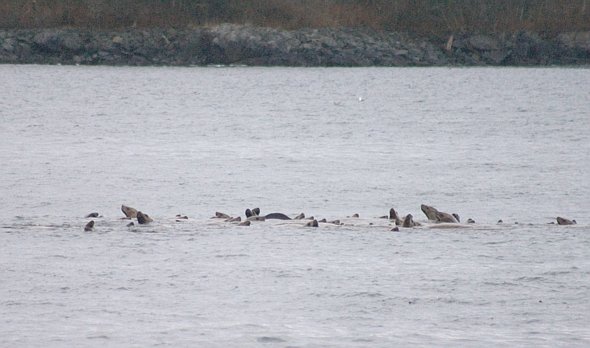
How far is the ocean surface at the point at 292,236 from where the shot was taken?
11.3 meters

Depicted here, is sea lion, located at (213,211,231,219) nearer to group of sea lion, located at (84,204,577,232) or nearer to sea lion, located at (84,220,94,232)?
group of sea lion, located at (84,204,577,232)

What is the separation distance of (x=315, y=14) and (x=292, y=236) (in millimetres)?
85020

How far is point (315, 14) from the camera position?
100 meters

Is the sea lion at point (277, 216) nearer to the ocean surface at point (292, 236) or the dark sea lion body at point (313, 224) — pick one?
the ocean surface at point (292, 236)

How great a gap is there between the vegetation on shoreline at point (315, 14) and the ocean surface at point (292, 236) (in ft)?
176

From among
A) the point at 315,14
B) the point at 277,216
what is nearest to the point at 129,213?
the point at 277,216

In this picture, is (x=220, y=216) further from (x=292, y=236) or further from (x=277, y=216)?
(x=292, y=236)

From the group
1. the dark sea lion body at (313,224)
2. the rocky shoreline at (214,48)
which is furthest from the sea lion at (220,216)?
the rocky shoreline at (214,48)

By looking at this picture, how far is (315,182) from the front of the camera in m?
24.6

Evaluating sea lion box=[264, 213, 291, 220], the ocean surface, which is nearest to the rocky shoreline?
the ocean surface

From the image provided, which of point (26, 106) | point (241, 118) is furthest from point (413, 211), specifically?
point (26, 106)

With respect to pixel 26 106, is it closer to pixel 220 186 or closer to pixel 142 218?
pixel 220 186

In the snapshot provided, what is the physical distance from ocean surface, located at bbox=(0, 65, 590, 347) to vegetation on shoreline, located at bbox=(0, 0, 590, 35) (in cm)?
5364

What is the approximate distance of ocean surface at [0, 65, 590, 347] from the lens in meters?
11.3
